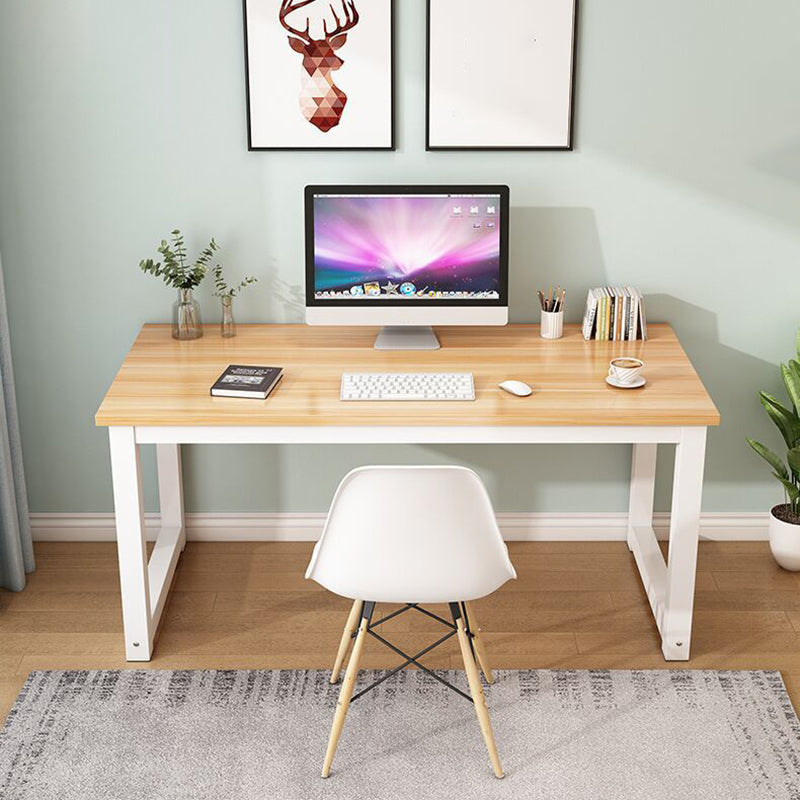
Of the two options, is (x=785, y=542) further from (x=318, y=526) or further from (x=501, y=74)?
(x=501, y=74)

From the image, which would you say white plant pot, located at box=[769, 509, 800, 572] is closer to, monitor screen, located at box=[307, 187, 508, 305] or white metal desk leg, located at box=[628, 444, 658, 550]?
white metal desk leg, located at box=[628, 444, 658, 550]

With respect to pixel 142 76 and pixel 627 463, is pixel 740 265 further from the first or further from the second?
pixel 142 76

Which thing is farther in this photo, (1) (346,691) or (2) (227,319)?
(2) (227,319)

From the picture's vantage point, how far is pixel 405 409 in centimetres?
274

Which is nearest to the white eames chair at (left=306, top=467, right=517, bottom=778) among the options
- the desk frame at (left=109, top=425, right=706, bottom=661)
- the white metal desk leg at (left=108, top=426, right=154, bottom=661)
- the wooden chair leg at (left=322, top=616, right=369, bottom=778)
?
the wooden chair leg at (left=322, top=616, right=369, bottom=778)

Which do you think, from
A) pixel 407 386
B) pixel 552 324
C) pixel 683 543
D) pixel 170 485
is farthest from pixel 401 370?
pixel 170 485

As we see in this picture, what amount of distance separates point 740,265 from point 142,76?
187 centimetres

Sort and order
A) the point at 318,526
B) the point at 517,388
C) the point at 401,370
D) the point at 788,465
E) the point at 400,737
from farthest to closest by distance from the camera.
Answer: the point at 318,526 < the point at 788,465 < the point at 401,370 < the point at 517,388 < the point at 400,737

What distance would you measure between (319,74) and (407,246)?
1.84 feet

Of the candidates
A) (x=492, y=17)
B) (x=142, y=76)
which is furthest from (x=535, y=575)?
(x=142, y=76)

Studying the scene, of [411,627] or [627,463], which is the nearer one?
[411,627]

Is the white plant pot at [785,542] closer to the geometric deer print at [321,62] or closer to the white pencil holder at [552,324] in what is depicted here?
the white pencil holder at [552,324]

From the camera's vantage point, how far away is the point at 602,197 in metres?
3.31

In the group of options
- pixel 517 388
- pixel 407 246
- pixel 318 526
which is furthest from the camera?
pixel 318 526
